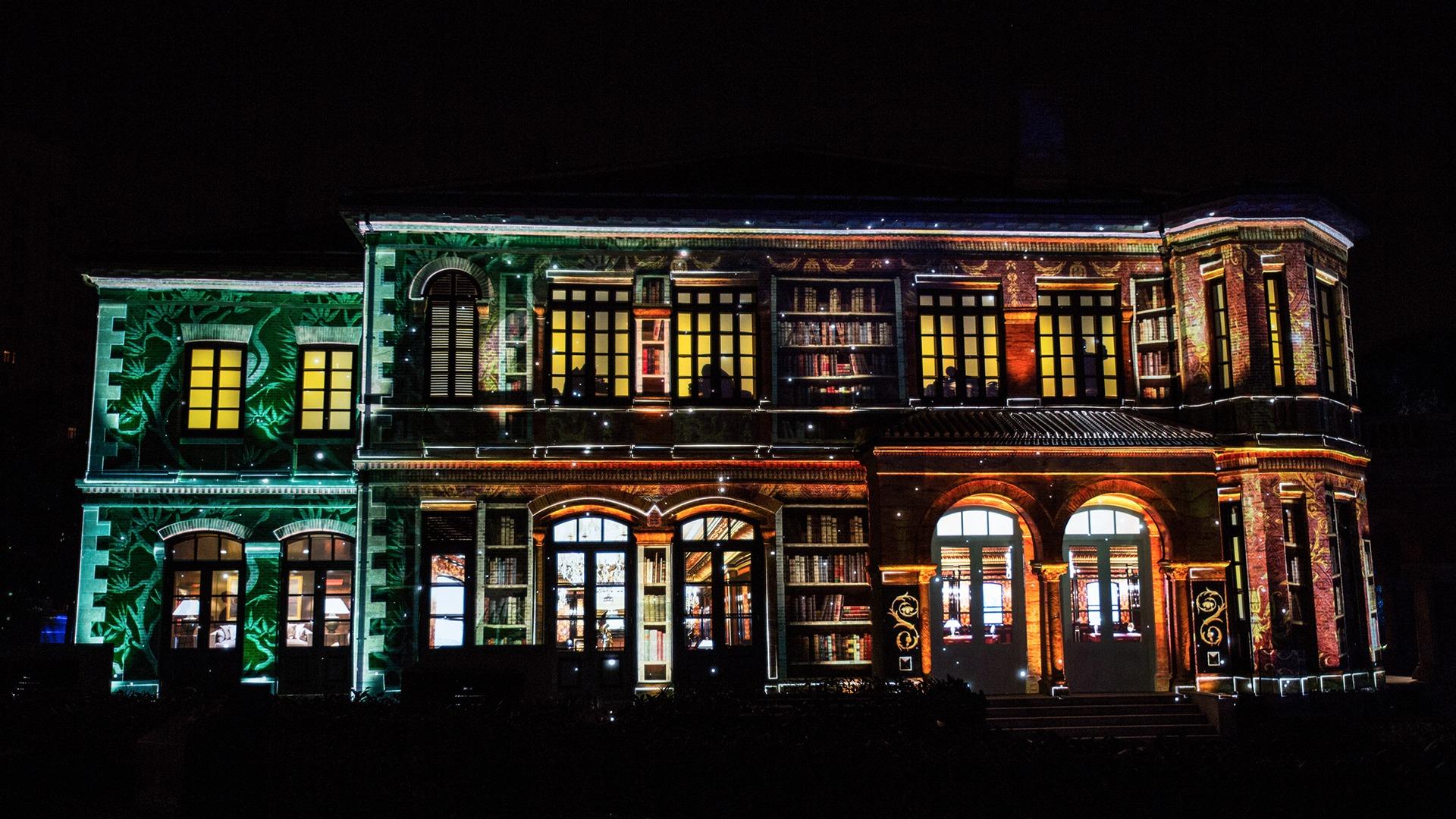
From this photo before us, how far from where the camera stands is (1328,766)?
35.8 ft

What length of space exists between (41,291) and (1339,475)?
270 ft

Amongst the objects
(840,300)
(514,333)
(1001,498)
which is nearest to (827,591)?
(1001,498)

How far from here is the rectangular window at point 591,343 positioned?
20906mm

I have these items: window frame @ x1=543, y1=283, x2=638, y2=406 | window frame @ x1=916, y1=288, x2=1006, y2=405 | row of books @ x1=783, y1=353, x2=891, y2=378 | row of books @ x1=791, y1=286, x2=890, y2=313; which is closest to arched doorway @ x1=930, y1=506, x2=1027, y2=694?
window frame @ x1=916, y1=288, x2=1006, y2=405

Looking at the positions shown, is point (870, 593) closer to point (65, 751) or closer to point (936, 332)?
point (936, 332)

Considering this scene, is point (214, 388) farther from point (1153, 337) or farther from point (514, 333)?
point (1153, 337)

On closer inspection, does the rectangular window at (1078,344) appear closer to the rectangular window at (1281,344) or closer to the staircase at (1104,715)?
the rectangular window at (1281,344)

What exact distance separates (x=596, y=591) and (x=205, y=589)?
276 inches

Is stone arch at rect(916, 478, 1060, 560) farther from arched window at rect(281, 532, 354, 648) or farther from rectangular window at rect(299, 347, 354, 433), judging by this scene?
rectangular window at rect(299, 347, 354, 433)

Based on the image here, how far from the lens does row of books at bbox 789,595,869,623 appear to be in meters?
20.7

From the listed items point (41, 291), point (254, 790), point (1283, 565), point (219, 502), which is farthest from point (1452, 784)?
point (41, 291)

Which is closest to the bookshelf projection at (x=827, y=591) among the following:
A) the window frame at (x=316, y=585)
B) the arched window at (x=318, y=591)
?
the window frame at (x=316, y=585)

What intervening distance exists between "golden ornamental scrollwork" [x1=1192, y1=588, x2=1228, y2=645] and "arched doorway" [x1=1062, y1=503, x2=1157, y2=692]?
1382 mm

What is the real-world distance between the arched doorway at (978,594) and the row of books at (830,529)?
1.55 meters
